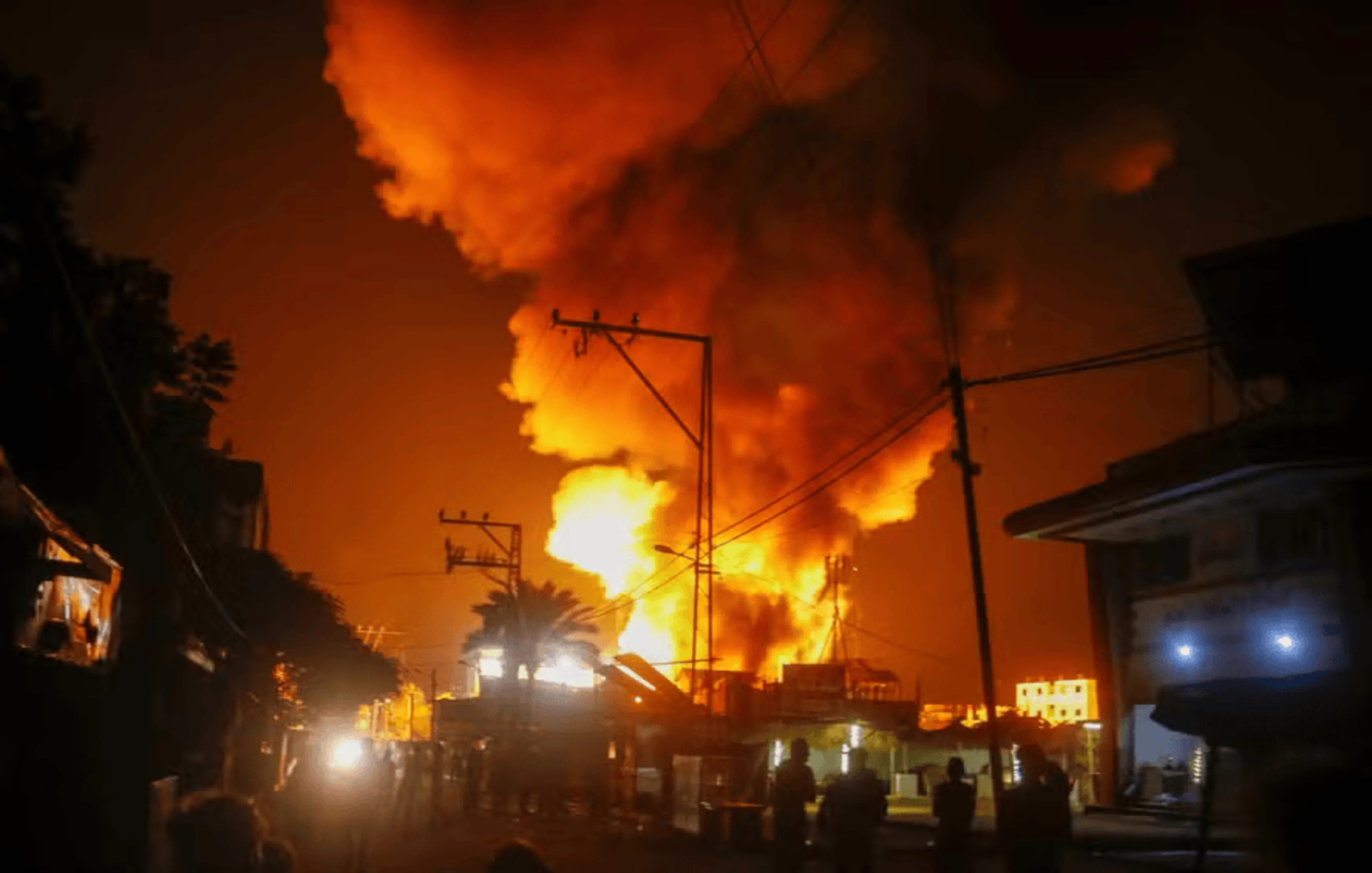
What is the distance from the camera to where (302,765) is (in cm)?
1530

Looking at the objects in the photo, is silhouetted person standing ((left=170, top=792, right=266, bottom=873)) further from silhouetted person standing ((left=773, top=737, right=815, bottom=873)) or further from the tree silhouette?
the tree silhouette

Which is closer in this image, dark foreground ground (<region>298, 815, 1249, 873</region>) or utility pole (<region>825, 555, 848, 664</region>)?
dark foreground ground (<region>298, 815, 1249, 873</region>)

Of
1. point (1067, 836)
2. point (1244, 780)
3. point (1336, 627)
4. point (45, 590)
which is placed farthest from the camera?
point (1336, 627)

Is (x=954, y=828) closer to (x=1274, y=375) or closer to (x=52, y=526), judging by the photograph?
(x=52, y=526)

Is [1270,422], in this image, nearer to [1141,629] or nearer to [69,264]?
[1141,629]

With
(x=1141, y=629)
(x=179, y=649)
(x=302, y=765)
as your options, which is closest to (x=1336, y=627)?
(x=1141, y=629)

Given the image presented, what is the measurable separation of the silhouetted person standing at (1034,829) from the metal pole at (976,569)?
231 inches

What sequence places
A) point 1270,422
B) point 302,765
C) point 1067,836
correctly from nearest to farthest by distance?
point 1067,836, point 302,765, point 1270,422

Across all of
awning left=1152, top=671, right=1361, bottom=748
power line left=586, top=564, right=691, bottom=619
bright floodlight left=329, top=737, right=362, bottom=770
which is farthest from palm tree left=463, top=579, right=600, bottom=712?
awning left=1152, top=671, right=1361, bottom=748

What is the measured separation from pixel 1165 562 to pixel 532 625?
34306mm

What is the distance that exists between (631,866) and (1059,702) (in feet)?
216

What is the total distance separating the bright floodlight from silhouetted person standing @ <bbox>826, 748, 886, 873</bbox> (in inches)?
515

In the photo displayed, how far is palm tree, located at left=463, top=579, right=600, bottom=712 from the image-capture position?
53.0 m

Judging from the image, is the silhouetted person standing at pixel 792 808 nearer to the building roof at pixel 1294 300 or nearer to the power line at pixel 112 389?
the power line at pixel 112 389
